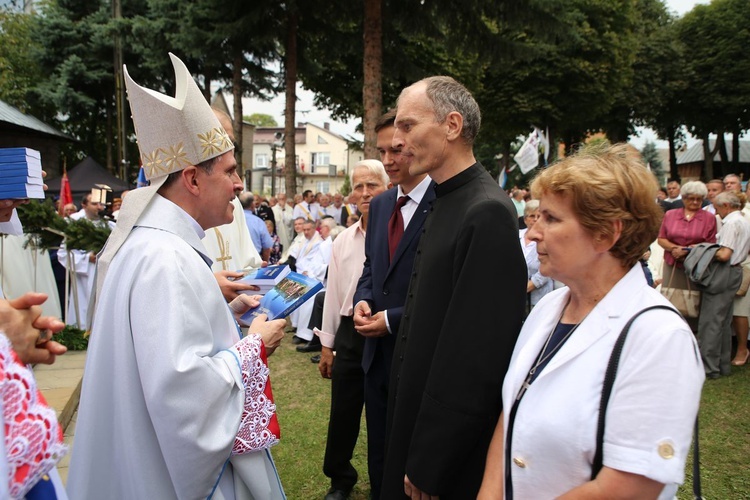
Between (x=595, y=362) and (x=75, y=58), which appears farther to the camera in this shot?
(x=75, y=58)

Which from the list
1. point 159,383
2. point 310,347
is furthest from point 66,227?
point 159,383

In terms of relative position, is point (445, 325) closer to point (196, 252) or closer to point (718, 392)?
point (196, 252)

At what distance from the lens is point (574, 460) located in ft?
5.09

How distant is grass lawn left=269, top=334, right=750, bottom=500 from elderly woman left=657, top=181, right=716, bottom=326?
133 centimetres

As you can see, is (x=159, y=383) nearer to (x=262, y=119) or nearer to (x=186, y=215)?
(x=186, y=215)

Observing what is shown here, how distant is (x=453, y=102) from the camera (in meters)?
2.29

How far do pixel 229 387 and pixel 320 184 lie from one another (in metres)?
79.8

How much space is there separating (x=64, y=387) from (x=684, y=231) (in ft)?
23.4

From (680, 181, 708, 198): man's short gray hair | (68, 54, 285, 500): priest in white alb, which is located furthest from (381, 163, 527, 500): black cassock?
(680, 181, 708, 198): man's short gray hair

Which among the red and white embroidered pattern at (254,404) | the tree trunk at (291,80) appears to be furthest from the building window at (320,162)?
the red and white embroidered pattern at (254,404)

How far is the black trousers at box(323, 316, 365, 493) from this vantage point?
141 inches

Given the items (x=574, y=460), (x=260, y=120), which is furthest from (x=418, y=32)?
(x=260, y=120)

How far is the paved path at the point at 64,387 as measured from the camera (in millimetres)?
4562

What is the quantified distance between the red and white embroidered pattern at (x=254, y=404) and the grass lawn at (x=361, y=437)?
203 centimetres
